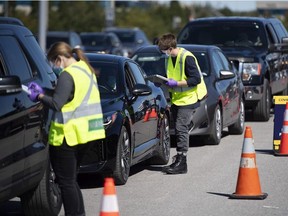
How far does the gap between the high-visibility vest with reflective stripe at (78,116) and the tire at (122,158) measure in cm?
310

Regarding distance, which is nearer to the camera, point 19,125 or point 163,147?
point 19,125

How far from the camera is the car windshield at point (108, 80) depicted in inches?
490

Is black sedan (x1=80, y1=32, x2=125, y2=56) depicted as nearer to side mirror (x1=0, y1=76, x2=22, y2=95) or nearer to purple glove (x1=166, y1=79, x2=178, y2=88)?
purple glove (x1=166, y1=79, x2=178, y2=88)

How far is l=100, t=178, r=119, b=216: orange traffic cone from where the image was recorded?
21.9 ft

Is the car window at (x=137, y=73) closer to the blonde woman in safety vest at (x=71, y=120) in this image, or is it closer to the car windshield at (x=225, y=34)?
the blonde woman in safety vest at (x=71, y=120)

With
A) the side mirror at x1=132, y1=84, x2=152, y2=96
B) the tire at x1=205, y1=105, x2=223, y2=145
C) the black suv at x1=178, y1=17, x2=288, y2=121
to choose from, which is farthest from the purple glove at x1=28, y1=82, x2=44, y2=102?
the black suv at x1=178, y1=17, x2=288, y2=121

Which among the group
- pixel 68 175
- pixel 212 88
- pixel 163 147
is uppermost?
pixel 68 175

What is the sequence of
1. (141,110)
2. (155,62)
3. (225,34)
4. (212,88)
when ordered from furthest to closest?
(225,34)
(155,62)
(212,88)
(141,110)

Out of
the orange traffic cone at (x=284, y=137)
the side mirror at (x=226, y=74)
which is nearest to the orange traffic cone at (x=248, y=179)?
the orange traffic cone at (x=284, y=137)

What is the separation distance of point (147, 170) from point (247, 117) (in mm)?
8657

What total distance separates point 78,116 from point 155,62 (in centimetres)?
853

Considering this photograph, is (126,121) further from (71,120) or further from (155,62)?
(155,62)

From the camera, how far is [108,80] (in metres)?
12.8

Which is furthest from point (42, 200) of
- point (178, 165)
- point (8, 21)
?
point (178, 165)
